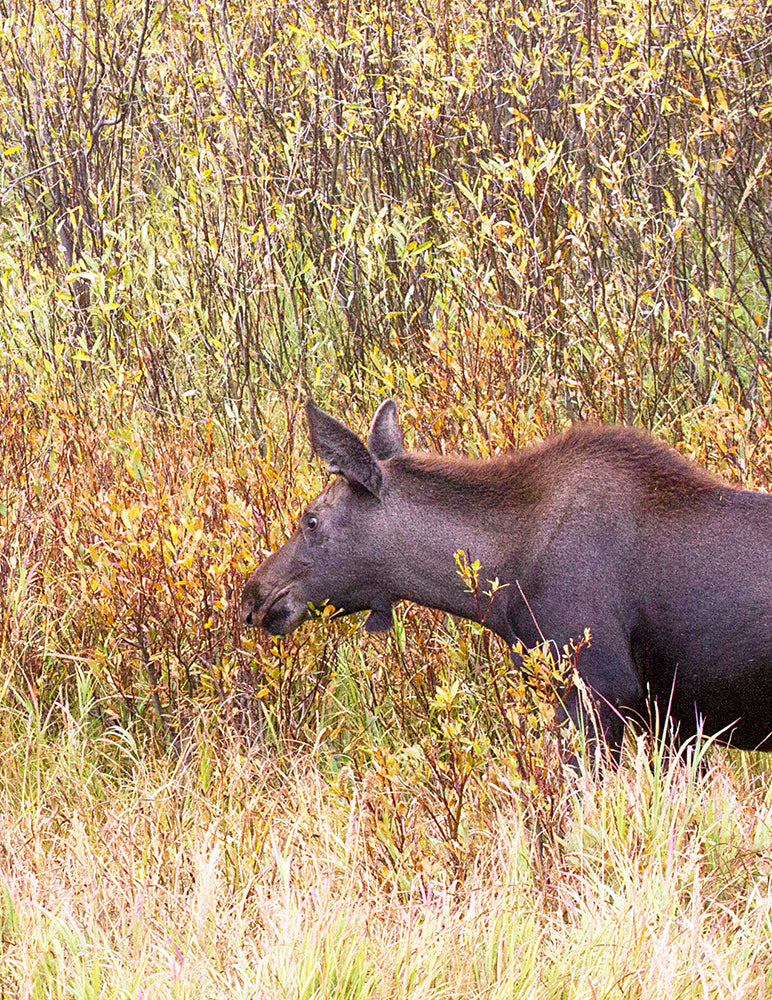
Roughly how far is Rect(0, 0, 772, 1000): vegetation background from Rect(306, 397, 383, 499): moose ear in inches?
25.0

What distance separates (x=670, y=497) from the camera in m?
4.96

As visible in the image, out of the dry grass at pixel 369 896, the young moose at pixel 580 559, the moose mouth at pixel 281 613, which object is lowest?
the dry grass at pixel 369 896

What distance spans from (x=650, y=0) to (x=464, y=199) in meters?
1.86

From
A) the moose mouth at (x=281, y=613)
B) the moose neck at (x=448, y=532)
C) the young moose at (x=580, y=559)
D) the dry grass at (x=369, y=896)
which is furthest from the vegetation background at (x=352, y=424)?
the moose neck at (x=448, y=532)

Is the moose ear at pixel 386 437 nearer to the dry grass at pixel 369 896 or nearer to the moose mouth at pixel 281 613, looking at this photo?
the moose mouth at pixel 281 613

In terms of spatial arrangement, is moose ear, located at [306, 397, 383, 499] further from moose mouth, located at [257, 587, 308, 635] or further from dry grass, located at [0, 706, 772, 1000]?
dry grass, located at [0, 706, 772, 1000]

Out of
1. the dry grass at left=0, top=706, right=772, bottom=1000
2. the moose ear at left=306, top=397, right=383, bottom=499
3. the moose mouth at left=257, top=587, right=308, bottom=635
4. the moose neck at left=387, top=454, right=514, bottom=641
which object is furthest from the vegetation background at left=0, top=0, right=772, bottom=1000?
the moose ear at left=306, top=397, right=383, bottom=499

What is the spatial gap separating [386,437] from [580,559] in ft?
3.22

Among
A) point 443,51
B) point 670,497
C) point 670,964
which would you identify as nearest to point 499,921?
point 670,964

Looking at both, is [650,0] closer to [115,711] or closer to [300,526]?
[300,526]

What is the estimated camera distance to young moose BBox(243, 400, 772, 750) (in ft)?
15.9

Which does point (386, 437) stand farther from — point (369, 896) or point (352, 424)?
point (352, 424)

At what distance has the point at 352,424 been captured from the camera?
305 inches

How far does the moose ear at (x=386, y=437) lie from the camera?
5434mm
